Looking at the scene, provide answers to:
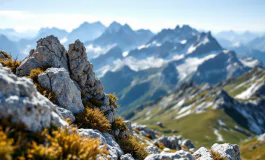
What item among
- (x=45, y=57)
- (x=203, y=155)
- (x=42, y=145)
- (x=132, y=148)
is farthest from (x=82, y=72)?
(x=42, y=145)

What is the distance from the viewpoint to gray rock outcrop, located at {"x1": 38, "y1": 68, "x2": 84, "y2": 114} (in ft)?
62.8

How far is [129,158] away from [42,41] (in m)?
16.7

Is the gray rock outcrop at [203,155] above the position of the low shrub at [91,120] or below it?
below

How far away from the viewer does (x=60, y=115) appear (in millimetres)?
14594

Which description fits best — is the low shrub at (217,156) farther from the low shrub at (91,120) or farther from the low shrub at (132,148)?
the low shrub at (91,120)

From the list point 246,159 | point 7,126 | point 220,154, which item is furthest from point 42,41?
point 246,159

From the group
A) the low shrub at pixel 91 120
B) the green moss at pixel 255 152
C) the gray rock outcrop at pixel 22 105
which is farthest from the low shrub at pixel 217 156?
the green moss at pixel 255 152

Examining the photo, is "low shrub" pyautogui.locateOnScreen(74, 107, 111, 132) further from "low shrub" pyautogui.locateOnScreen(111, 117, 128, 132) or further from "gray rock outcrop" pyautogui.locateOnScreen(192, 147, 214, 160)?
"gray rock outcrop" pyautogui.locateOnScreen(192, 147, 214, 160)

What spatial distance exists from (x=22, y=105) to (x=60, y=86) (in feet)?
30.2

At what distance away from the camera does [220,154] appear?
22.3 meters

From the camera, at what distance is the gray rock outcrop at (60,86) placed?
19141 mm

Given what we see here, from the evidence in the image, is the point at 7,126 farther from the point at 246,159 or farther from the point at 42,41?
the point at 246,159

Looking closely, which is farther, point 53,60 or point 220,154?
point 53,60

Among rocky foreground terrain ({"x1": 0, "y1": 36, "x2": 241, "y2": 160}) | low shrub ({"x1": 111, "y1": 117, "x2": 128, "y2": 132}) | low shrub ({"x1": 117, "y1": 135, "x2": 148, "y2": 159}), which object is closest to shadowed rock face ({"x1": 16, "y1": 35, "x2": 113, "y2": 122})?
rocky foreground terrain ({"x1": 0, "y1": 36, "x2": 241, "y2": 160})
